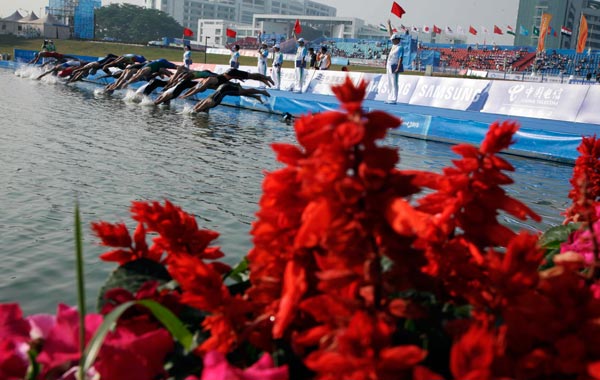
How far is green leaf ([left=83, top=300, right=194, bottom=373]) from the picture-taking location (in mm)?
1039

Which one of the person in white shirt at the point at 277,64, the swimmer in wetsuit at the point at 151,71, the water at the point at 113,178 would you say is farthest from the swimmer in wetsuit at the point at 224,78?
the person in white shirt at the point at 277,64

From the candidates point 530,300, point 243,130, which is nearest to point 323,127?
point 530,300

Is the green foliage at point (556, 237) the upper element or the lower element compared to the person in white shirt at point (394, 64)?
lower

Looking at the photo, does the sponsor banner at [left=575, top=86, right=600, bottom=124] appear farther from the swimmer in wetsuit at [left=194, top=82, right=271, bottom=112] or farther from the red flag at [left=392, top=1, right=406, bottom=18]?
the red flag at [left=392, top=1, right=406, bottom=18]

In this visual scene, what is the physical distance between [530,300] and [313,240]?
0.38 metres

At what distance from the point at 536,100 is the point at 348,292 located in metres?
15.9

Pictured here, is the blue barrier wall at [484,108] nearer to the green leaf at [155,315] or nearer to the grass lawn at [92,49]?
the green leaf at [155,315]

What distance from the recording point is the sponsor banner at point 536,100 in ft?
48.1

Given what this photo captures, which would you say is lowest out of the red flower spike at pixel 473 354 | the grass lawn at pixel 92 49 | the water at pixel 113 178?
the water at pixel 113 178

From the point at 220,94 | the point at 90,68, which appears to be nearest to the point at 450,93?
the point at 220,94

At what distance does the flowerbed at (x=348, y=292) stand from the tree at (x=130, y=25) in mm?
122134

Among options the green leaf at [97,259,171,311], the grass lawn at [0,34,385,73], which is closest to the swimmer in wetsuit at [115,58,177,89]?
the green leaf at [97,259,171,311]

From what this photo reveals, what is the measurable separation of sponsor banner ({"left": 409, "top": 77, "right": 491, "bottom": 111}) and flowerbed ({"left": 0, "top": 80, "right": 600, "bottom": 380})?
16.3 meters

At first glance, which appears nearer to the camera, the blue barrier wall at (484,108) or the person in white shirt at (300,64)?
the blue barrier wall at (484,108)
